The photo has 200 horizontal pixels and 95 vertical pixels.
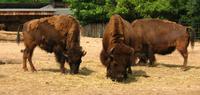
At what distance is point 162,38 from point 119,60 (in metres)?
4.15

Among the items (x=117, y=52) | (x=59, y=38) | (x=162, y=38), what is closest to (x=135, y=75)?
(x=117, y=52)

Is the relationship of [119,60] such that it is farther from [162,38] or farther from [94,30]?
[94,30]

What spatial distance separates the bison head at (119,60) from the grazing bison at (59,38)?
1672 millimetres

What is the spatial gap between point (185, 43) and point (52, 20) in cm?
441

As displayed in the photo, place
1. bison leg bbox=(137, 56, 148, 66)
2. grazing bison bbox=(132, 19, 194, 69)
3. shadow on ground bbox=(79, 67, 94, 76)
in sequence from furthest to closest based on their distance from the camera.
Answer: bison leg bbox=(137, 56, 148, 66) → grazing bison bbox=(132, 19, 194, 69) → shadow on ground bbox=(79, 67, 94, 76)

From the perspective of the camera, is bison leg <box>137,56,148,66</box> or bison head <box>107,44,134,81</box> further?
bison leg <box>137,56,148,66</box>

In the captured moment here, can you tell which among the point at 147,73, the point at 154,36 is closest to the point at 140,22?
the point at 154,36

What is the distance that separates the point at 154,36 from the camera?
16.7 meters

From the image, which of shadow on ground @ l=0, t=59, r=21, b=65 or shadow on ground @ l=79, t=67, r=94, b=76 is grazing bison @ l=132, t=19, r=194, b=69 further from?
shadow on ground @ l=0, t=59, r=21, b=65

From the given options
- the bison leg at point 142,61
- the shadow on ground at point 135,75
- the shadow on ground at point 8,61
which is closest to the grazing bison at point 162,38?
the bison leg at point 142,61

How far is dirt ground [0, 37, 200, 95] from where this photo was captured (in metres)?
11.8

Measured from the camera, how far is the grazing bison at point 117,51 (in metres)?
12.8

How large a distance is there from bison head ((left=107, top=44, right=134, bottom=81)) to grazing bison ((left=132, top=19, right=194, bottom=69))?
3.47m

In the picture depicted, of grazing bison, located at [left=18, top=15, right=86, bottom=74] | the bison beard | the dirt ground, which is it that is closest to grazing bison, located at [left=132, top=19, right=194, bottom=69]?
the dirt ground
